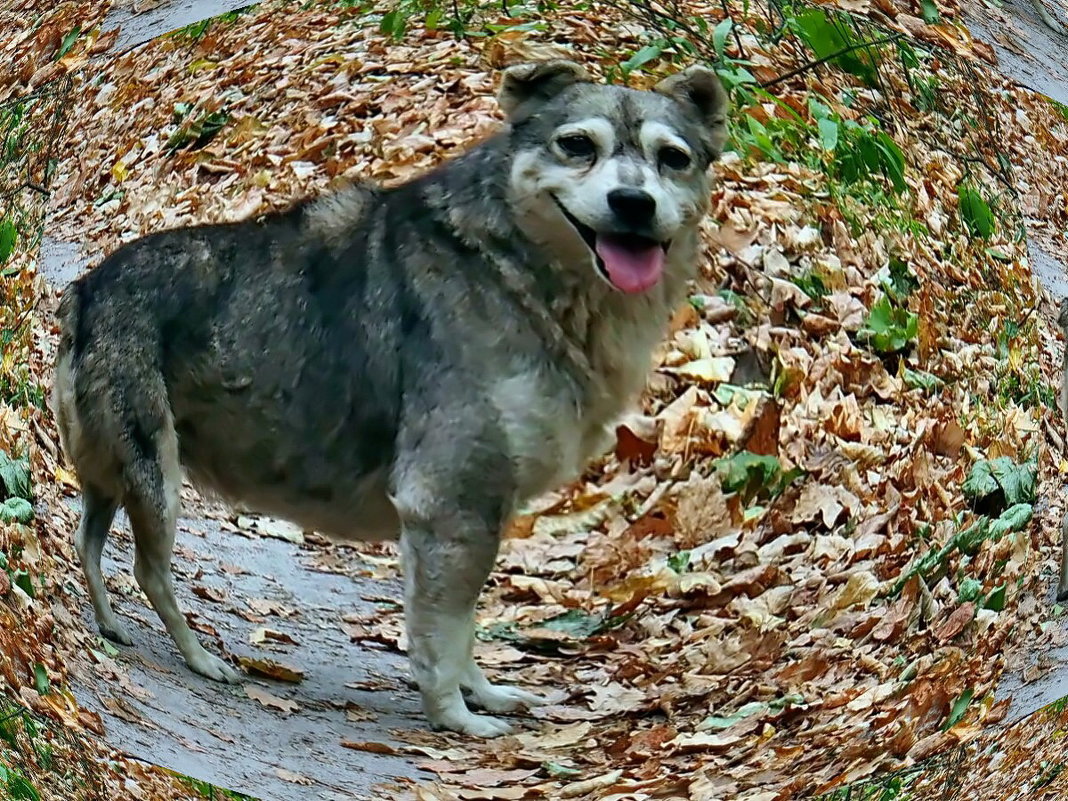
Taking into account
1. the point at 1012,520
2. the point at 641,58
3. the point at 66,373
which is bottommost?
A: the point at 66,373

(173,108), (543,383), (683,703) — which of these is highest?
(173,108)

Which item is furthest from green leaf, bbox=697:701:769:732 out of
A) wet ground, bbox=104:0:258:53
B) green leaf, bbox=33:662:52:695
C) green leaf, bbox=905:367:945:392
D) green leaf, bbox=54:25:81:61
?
green leaf, bbox=54:25:81:61

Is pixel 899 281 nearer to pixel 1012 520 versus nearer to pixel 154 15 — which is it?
pixel 1012 520

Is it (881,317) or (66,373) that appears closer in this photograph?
(66,373)

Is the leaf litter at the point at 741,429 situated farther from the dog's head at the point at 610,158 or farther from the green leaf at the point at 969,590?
the dog's head at the point at 610,158

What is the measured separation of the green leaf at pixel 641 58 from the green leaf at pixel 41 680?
8.43 feet

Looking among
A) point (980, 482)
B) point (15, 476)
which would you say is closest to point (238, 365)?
point (15, 476)

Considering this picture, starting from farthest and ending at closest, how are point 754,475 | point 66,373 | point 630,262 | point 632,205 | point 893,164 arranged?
point 754,475 < point 893,164 < point 630,262 < point 66,373 < point 632,205

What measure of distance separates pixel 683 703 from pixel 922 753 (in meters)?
0.70

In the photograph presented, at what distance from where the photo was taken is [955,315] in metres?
4.71

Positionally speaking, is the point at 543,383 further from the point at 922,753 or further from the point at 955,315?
the point at 922,753

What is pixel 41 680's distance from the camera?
13.9 feet

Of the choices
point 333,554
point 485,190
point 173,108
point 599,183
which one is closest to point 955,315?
point 599,183

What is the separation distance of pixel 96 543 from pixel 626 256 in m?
1.85
